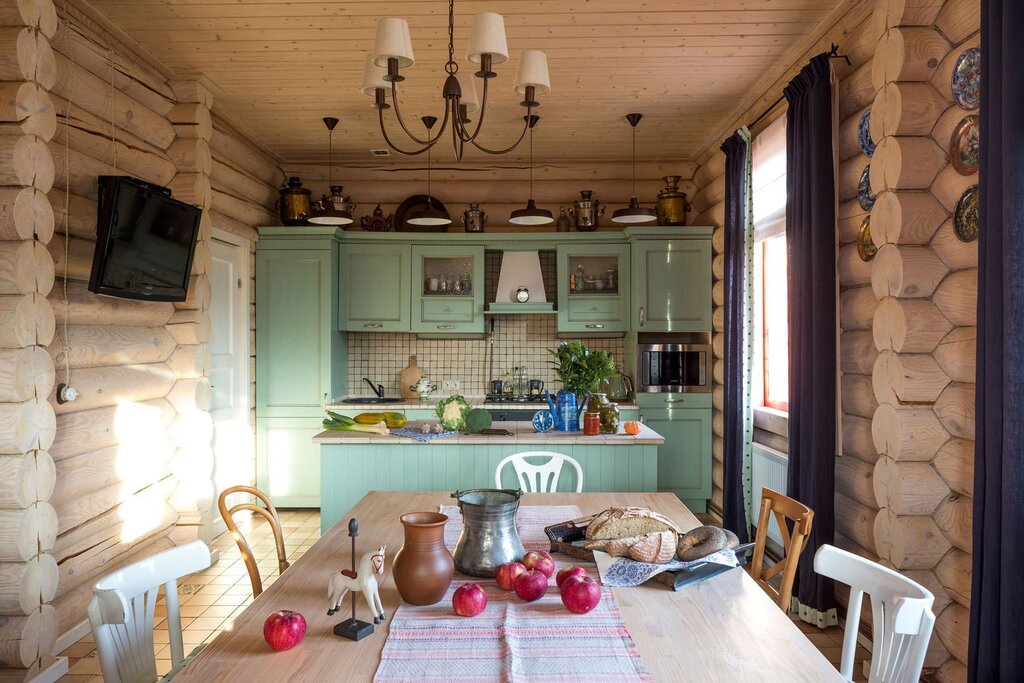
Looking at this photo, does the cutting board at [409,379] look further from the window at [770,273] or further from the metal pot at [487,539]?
the metal pot at [487,539]

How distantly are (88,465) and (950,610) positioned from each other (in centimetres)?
385

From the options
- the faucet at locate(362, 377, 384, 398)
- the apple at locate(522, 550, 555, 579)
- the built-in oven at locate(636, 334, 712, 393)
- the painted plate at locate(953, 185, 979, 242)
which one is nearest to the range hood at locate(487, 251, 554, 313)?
the built-in oven at locate(636, 334, 712, 393)

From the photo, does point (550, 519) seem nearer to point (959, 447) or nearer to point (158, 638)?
point (959, 447)

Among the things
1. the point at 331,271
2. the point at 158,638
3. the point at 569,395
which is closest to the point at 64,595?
the point at 158,638

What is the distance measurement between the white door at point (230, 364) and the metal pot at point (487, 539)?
3.58 m

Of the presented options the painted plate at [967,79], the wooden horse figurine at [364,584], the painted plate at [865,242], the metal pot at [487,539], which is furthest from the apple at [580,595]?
the painted plate at [865,242]

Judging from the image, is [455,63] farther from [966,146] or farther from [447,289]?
[447,289]

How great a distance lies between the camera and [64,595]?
3135 mm

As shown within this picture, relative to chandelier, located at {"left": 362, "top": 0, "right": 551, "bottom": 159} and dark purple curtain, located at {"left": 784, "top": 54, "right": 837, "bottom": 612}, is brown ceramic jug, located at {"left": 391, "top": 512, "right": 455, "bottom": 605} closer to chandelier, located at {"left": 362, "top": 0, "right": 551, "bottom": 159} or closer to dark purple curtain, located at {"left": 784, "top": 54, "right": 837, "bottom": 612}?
chandelier, located at {"left": 362, "top": 0, "right": 551, "bottom": 159}

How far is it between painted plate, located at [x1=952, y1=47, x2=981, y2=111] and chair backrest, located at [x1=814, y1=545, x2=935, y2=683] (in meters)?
1.73

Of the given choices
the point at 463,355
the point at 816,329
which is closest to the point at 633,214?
the point at 816,329

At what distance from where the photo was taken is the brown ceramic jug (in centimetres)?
156

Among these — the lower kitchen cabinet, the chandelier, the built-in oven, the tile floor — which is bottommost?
the tile floor

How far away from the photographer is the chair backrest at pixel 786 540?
188 centimetres
